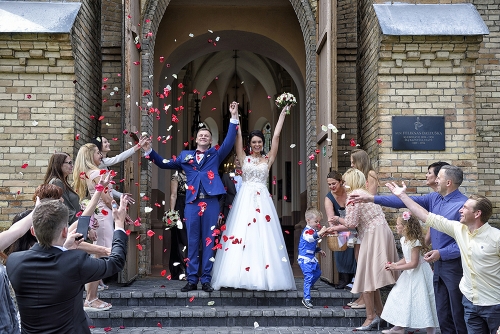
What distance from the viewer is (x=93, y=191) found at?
733cm

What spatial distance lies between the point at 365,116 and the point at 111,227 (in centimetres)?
424

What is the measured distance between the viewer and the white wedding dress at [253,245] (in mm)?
7473

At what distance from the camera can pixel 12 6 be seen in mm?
8719

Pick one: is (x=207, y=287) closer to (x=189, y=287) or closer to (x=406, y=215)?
(x=189, y=287)

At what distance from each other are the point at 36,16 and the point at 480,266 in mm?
6452

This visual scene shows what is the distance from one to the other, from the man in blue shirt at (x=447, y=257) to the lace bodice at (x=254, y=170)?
90.6 inches

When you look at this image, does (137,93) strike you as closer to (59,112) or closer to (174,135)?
(59,112)

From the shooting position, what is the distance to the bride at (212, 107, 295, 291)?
24.5 ft

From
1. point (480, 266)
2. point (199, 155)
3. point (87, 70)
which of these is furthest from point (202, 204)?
point (480, 266)

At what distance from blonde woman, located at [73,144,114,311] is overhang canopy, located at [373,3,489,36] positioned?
13.4ft

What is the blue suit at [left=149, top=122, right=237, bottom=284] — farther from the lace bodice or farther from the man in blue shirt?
the man in blue shirt

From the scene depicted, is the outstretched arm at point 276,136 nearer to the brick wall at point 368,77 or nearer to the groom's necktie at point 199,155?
the groom's necktie at point 199,155

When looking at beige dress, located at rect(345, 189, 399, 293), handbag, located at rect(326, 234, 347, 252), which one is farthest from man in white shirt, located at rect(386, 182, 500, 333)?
handbag, located at rect(326, 234, 347, 252)

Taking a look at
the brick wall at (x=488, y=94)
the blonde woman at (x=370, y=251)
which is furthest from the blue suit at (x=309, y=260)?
the brick wall at (x=488, y=94)
